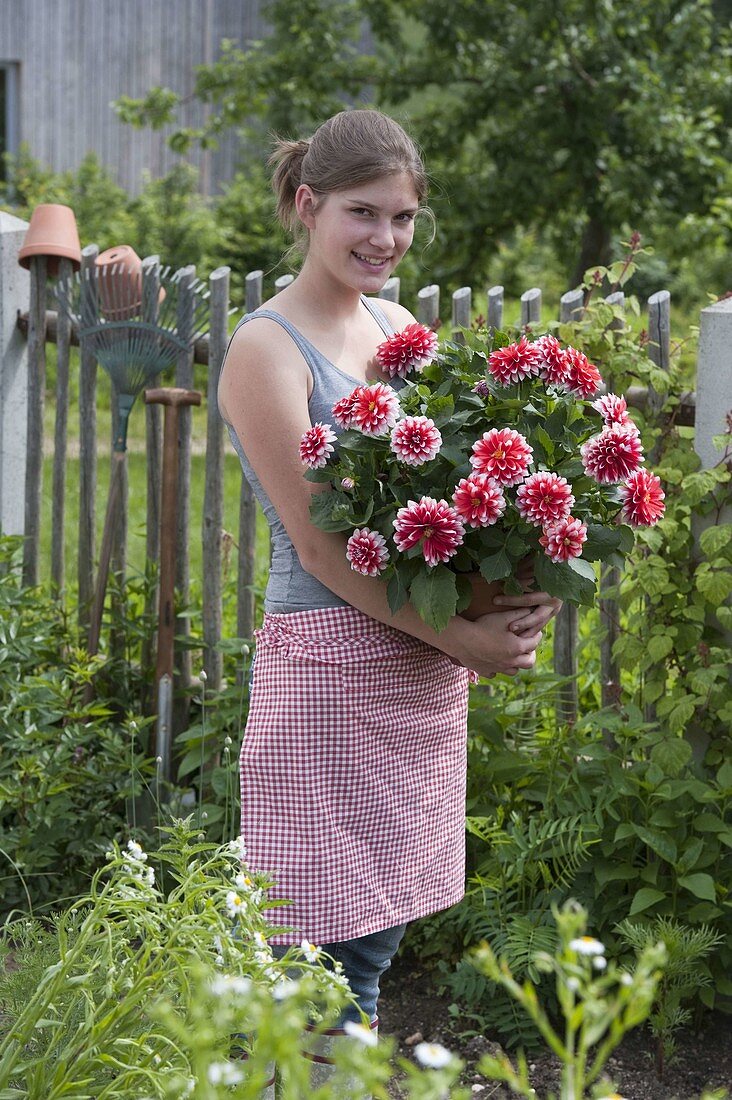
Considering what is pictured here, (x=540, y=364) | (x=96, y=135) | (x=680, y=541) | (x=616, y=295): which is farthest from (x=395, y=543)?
(x=96, y=135)

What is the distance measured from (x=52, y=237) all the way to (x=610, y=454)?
94.0 inches

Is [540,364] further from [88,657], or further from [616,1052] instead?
[88,657]

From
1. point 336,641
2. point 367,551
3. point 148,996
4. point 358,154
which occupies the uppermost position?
point 358,154

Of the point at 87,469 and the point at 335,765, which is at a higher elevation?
the point at 87,469

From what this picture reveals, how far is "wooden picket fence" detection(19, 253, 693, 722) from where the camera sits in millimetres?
3213

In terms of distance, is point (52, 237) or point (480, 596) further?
point (52, 237)

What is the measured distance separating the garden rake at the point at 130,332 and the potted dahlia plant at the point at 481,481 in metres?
1.52

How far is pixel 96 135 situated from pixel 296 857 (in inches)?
486

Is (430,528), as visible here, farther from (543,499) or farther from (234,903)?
(234,903)

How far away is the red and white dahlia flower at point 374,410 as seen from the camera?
196cm

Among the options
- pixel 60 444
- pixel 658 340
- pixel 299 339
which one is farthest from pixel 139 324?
pixel 299 339

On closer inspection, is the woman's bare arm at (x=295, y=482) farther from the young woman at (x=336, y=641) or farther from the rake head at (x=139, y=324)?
the rake head at (x=139, y=324)

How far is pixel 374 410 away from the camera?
1957 millimetres

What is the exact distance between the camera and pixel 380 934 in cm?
229
